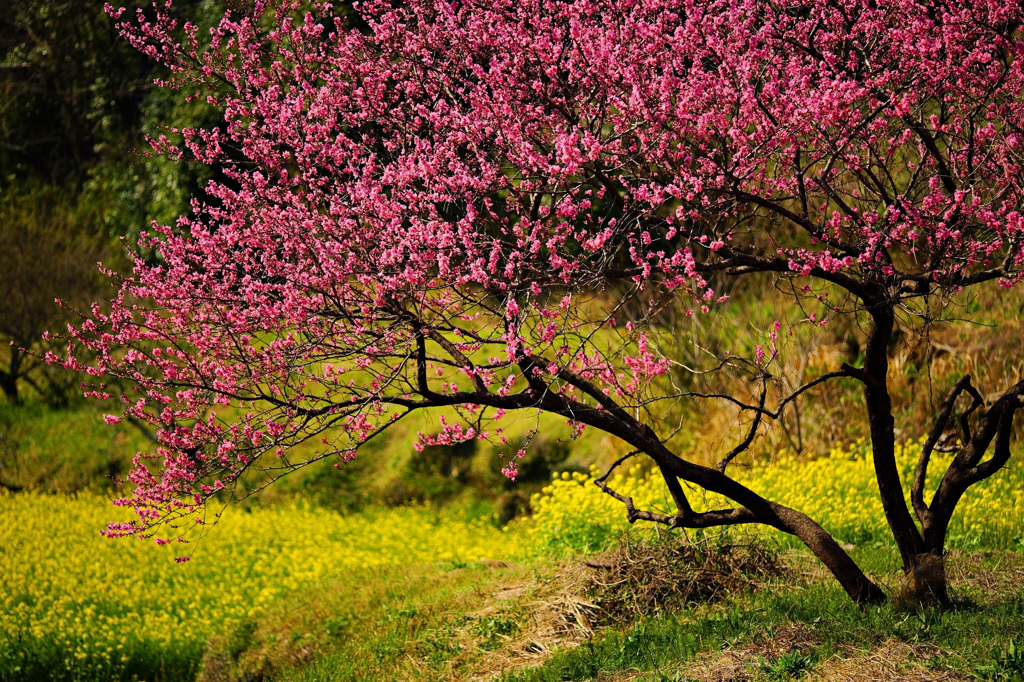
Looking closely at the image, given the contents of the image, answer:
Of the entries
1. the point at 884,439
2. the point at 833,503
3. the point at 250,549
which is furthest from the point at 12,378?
the point at 884,439

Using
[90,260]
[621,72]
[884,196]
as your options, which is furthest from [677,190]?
[90,260]

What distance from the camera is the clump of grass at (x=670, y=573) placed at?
6.82 meters

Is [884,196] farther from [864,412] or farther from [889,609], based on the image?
[864,412]

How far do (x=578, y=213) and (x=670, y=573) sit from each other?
Result: 2.92 metres

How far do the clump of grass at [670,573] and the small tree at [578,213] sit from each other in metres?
1.14

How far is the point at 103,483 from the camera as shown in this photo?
15.2 metres

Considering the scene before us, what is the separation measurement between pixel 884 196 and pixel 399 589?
18.5 feet

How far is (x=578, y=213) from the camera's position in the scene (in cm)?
565

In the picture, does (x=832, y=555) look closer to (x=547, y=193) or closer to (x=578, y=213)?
(x=578, y=213)

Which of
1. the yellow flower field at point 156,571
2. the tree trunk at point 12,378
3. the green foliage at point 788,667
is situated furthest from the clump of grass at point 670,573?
the tree trunk at point 12,378

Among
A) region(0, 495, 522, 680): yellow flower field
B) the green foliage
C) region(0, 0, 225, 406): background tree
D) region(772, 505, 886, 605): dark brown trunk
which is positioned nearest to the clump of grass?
region(772, 505, 886, 605): dark brown trunk

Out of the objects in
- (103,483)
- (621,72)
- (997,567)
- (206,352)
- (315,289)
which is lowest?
(103,483)

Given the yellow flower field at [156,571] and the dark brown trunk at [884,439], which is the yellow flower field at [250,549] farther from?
the dark brown trunk at [884,439]

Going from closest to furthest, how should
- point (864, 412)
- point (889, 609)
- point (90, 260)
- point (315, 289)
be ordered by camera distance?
point (315, 289) < point (889, 609) < point (864, 412) < point (90, 260)
